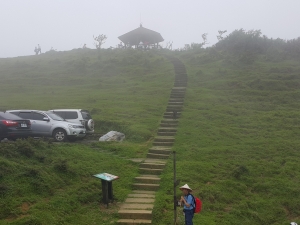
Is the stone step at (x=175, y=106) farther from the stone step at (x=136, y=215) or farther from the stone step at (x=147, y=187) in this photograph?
the stone step at (x=136, y=215)

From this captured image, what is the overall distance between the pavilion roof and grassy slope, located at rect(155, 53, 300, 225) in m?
21.5

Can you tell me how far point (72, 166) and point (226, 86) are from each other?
1691 cm

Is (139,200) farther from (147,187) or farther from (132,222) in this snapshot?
(132,222)

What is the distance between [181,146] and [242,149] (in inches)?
95.4

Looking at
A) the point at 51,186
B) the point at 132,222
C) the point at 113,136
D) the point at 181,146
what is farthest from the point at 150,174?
the point at 113,136

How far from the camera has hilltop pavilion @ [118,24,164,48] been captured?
1789 inches

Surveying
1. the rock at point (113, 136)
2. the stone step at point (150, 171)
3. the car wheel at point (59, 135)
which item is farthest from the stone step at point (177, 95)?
the stone step at point (150, 171)

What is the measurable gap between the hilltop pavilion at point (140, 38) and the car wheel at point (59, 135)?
31.5 metres

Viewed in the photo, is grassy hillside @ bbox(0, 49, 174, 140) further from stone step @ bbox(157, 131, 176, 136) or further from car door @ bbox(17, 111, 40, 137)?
car door @ bbox(17, 111, 40, 137)

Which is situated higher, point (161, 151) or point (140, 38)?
point (140, 38)

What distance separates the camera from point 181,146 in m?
13.7

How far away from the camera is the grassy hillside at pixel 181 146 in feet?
26.9

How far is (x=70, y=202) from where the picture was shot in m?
8.02

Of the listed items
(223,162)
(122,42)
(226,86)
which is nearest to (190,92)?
(226,86)
